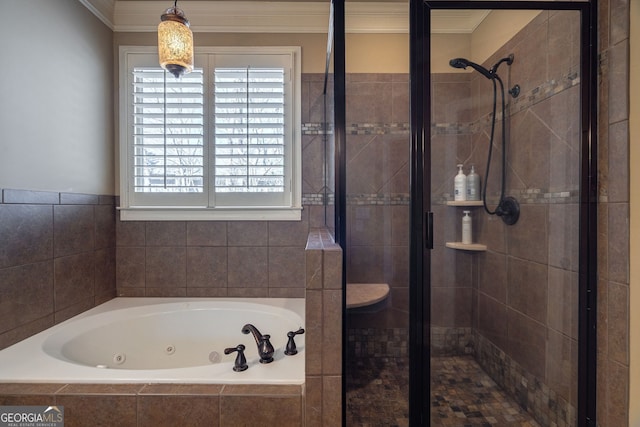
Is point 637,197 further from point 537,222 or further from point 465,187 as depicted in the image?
point 465,187

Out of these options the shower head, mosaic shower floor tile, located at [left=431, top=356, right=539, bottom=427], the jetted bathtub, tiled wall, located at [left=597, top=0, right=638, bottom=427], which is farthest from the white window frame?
tiled wall, located at [left=597, top=0, right=638, bottom=427]

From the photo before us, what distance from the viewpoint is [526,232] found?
4.03 feet

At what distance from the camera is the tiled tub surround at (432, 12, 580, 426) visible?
118cm

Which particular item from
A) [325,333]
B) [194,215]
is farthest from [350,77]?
[194,215]

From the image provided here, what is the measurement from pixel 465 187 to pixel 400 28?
731 millimetres

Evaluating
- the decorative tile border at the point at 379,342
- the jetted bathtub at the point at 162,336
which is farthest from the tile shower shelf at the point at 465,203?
the jetted bathtub at the point at 162,336

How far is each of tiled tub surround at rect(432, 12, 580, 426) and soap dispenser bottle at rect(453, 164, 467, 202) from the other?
0.10ft

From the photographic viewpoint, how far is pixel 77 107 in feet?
5.69

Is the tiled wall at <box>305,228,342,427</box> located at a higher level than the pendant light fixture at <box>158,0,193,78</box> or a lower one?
lower

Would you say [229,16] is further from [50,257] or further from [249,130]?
[50,257]

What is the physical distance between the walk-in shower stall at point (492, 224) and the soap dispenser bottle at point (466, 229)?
0.01 meters

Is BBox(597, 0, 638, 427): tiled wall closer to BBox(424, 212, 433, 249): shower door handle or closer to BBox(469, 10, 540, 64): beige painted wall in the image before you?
BBox(469, 10, 540, 64): beige painted wall

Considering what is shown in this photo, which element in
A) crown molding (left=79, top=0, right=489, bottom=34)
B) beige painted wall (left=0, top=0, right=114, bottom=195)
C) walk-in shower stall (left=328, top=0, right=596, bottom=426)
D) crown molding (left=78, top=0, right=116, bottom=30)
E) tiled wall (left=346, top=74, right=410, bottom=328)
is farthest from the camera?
crown molding (left=79, top=0, right=489, bottom=34)

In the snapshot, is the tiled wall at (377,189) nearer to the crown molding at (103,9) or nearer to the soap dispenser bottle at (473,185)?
the soap dispenser bottle at (473,185)
